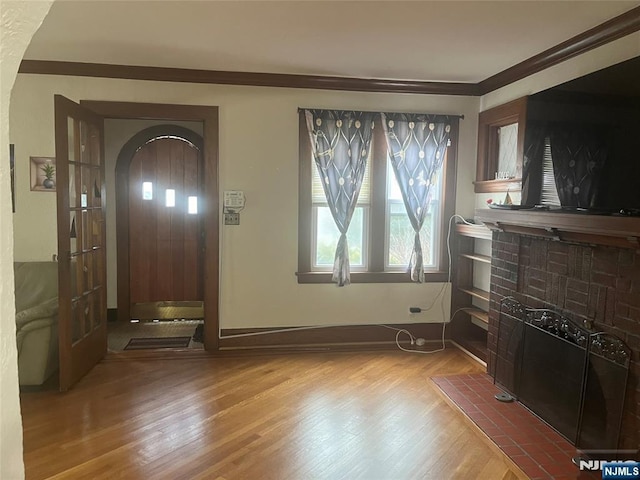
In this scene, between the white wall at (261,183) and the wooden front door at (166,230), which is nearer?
the white wall at (261,183)

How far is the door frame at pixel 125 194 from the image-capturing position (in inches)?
206

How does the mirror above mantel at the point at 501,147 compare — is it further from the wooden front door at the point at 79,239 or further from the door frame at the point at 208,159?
the wooden front door at the point at 79,239

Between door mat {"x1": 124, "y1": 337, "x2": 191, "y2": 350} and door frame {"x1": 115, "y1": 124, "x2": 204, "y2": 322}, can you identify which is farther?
door frame {"x1": 115, "y1": 124, "x2": 204, "y2": 322}

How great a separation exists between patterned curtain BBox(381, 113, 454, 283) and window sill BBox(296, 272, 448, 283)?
51 centimetres

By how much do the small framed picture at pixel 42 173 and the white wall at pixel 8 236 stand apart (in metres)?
3.62

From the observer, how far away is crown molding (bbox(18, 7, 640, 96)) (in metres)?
3.67

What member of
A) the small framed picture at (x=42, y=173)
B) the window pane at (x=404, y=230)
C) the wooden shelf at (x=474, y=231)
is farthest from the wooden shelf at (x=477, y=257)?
the small framed picture at (x=42, y=173)

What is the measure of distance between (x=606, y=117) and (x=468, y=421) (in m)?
2.03

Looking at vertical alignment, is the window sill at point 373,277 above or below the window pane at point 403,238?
below

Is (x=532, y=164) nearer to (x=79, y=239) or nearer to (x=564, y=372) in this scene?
(x=564, y=372)

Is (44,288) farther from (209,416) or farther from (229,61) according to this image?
(229,61)

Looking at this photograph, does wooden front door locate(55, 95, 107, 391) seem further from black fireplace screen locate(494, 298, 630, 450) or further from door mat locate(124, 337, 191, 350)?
black fireplace screen locate(494, 298, 630, 450)

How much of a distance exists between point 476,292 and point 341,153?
1816 mm

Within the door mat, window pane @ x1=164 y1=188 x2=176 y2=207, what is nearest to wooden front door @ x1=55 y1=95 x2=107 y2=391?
the door mat
